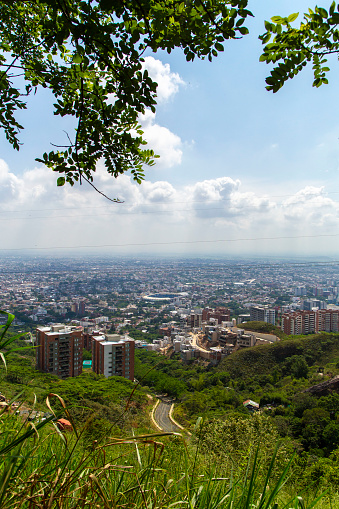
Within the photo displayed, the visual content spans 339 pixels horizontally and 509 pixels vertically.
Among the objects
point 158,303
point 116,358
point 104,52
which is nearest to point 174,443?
point 104,52

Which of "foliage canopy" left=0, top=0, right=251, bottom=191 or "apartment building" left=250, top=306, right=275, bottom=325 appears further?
"apartment building" left=250, top=306, right=275, bottom=325

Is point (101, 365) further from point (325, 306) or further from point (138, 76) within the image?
point (325, 306)

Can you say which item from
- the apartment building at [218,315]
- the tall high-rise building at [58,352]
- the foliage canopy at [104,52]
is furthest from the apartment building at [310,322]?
the foliage canopy at [104,52]

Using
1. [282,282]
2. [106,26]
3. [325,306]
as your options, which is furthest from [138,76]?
[282,282]

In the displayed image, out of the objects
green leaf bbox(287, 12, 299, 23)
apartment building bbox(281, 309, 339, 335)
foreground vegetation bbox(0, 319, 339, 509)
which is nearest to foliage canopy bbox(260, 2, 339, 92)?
green leaf bbox(287, 12, 299, 23)

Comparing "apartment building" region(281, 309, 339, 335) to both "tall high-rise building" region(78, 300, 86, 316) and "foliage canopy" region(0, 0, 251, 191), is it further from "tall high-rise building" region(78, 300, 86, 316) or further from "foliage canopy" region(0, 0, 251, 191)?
"foliage canopy" region(0, 0, 251, 191)
